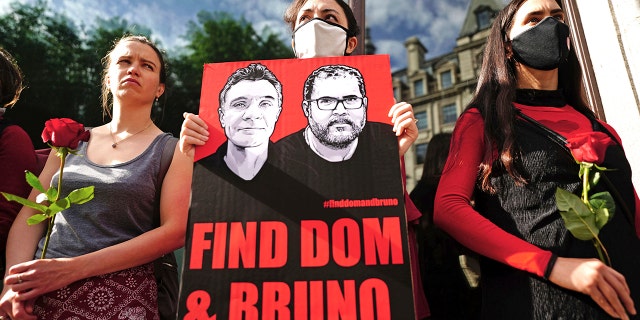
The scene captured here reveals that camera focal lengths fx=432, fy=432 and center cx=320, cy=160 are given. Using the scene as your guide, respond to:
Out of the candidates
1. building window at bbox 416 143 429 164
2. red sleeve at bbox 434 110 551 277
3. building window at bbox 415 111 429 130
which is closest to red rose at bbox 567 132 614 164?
red sleeve at bbox 434 110 551 277

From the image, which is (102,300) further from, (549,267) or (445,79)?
(445,79)

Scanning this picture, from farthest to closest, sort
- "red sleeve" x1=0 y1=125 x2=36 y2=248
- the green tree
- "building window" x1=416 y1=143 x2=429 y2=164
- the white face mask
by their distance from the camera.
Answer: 1. the green tree
2. "building window" x1=416 y1=143 x2=429 y2=164
3. the white face mask
4. "red sleeve" x1=0 y1=125 x2=36 y2=248

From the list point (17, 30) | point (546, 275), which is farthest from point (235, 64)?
point (17, 30)

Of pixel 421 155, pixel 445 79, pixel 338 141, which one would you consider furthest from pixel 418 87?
pixel 338 141

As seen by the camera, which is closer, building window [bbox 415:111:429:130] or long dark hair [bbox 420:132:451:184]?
building window [bbox 415:111:429:130]

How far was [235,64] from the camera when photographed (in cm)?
167

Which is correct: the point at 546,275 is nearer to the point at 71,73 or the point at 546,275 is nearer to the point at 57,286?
the point at 57,286

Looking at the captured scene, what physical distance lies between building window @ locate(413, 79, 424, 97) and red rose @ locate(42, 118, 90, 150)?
12294 mm

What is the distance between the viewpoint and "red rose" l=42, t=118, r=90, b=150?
162cm

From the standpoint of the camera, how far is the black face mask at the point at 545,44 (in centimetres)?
186

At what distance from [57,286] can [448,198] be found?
4.78 feet

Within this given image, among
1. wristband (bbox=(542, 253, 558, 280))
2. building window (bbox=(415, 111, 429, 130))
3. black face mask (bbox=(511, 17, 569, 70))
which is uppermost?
building window (bbox=(415, 111, 429, 130))

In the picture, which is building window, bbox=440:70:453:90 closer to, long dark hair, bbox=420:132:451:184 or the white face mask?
long dark hair, bbox=420:132:451:184

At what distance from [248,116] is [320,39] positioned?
666mm
